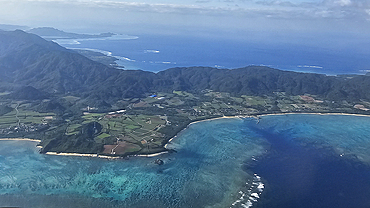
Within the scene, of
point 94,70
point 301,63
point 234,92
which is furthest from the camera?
point 301,63

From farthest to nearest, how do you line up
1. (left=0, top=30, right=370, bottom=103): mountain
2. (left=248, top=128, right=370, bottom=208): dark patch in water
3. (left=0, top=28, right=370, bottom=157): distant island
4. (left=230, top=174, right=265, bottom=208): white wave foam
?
(left=0, top=30, right=370, bottom=103): mountain
(left=0, top=28, right=370, bottom=157): distant island
(left=248, top=128, right=370, bottom=208): dark patch in water
(left=230, top=174, right=265, bottom=208): white wave foam

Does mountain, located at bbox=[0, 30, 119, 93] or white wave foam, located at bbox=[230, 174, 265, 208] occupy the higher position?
mountain, located at bbox=[0, 30, 119, 93]

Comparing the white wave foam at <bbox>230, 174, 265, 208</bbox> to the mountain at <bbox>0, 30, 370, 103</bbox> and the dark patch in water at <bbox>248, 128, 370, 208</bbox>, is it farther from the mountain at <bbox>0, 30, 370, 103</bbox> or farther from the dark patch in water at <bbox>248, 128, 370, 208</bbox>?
the mountain at <bbox>0, 30, 370, 103</bbox>

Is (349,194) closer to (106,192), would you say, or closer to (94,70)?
(106,192)

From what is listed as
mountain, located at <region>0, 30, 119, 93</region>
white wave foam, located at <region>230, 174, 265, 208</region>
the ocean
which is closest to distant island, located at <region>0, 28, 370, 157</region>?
mountain, located at <region>0, 30, 119, 93</region>

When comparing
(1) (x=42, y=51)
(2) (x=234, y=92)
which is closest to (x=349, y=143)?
(2) (x=234, y=92)
